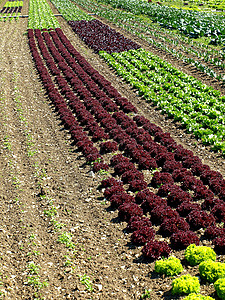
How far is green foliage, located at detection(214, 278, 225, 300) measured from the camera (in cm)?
720

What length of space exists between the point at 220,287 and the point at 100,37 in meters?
32.8

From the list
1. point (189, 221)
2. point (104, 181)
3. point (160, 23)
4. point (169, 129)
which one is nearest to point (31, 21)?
point (160, 23)

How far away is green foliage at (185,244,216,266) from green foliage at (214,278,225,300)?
1111 millimetres

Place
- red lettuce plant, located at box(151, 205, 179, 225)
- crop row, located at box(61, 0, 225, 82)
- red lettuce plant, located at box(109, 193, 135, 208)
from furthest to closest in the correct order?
crop row, located at box(61, 0, 225, 82)
red lettuce plant, located at box(109, 193, 135, 208)
red lettuce plant, located at box(151, 205, 179, 225)

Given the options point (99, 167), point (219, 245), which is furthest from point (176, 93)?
point (219, 245)

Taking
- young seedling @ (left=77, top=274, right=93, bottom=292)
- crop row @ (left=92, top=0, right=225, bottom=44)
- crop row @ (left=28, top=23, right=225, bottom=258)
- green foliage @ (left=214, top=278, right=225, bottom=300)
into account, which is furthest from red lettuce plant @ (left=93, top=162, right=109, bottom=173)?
crop row @ (left=92, top=0, right=225, bottom=44)

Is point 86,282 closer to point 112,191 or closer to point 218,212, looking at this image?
point 112,191

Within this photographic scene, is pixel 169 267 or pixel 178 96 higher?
pixel 178 96

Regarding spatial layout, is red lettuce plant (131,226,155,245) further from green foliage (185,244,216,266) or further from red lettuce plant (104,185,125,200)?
red lettuce plant (104,185,125,200)

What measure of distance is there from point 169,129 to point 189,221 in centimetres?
793

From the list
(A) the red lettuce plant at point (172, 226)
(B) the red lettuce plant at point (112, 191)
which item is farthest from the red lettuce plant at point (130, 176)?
(A) the red lettuce plant at point (172, 226)

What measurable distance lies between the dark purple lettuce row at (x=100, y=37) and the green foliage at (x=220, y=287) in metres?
26.6

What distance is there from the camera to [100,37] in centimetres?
3553

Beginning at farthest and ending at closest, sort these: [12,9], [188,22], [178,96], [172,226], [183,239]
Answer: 1. [12,9]
2. [188,22]
3. [178,96]
4. [172,226]
5. [183,239]
